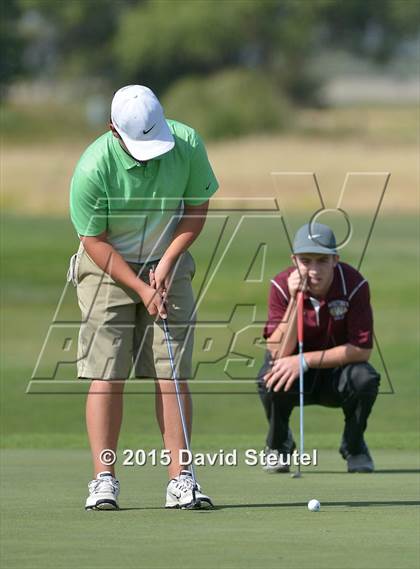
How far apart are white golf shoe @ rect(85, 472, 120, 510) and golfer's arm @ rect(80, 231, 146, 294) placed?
80cm

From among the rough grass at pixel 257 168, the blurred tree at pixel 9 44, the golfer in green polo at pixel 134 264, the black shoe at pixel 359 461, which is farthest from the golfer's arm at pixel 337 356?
the blurred tree at pixel 9 44

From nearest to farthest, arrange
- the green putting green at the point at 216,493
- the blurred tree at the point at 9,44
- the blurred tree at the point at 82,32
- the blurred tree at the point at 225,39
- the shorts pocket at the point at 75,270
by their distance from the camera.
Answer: the green putting green at the point at 216,493
the shorts pocket at the point at 75,270
the blurred tree at the point at 9,44
the blurred tree at the point at 225,39
the blurred tree at the point at 82,32

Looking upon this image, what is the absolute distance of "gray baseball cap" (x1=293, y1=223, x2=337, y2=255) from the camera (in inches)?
321

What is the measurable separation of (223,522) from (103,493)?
626 millimetres

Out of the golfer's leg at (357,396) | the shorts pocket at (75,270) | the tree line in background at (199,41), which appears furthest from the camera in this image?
the tree line in background at (199,41)

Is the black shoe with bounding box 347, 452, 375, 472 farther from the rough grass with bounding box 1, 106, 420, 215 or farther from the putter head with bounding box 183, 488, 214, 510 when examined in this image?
the rough grass with bounding box 1, 106, 420, 215

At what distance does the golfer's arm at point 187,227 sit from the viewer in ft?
22.8

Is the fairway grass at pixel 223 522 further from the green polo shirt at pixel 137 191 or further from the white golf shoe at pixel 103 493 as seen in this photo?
the green polo shirt at pixel 137 191

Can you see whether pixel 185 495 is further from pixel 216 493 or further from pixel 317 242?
pixel 317 242

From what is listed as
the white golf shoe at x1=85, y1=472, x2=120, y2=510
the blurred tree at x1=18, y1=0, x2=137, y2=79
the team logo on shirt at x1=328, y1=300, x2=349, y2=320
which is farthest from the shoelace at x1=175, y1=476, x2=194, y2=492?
the blurred tree at x1=18, y1=0, x2=137, y2=79

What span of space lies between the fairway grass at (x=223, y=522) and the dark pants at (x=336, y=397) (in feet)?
0.64

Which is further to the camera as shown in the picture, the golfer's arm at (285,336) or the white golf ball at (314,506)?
the golfer's arm at (285,336)

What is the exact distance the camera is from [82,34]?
81.1 meters

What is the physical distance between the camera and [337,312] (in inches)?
332
